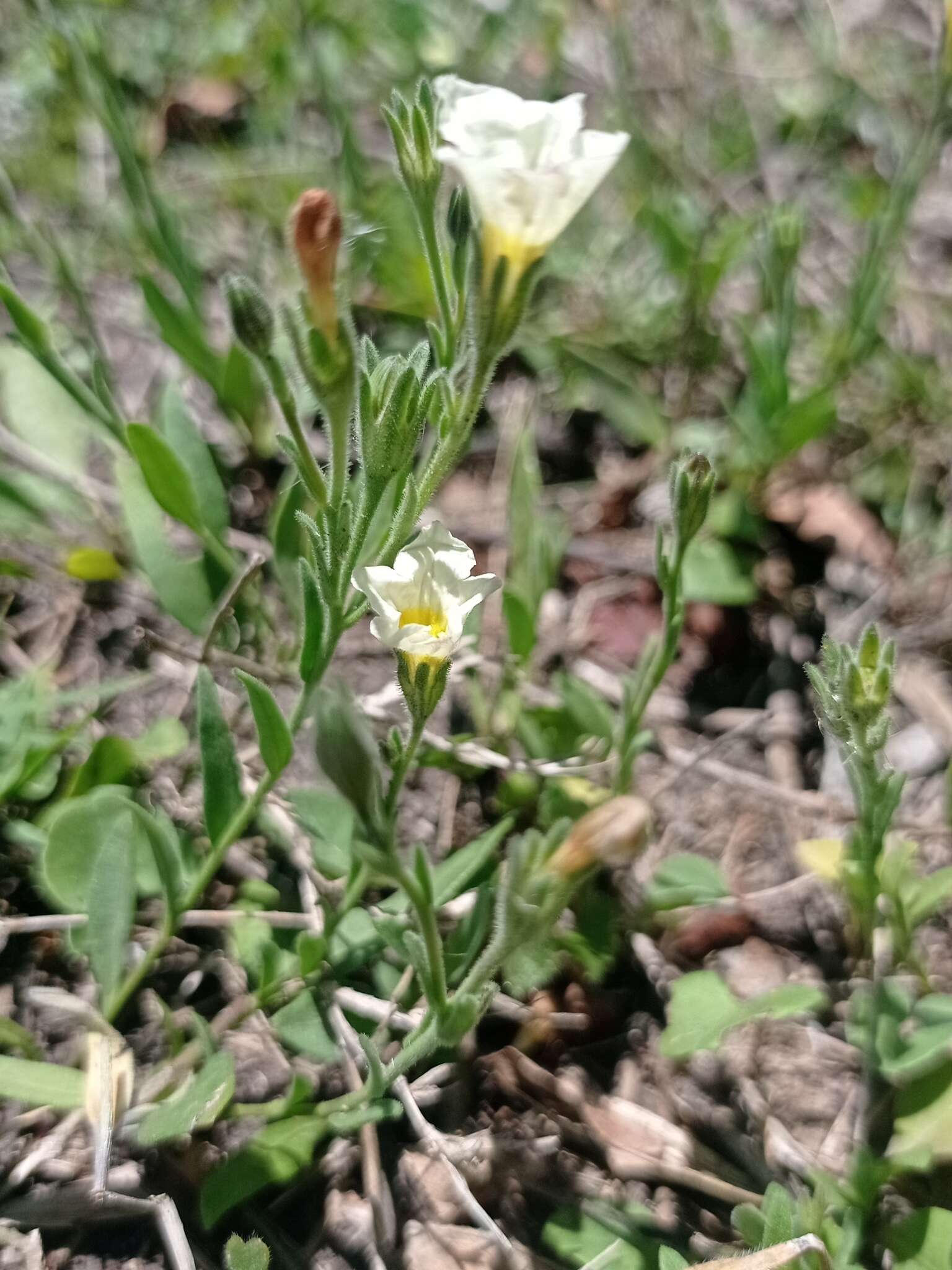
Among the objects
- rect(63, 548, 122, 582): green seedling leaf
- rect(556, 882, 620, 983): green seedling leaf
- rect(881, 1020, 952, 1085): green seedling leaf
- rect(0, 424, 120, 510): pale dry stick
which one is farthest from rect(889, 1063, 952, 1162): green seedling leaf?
rect(0, 424, 120, 510): pale dry stick

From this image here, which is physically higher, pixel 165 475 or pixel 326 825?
pixel 165 475

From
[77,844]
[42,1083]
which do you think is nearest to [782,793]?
[77,844]

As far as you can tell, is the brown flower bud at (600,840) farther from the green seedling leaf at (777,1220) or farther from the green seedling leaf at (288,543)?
the green seedling leaf at (288,543)

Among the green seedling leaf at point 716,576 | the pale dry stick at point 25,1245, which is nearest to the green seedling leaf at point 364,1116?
the pale dry stick at point 25,1245

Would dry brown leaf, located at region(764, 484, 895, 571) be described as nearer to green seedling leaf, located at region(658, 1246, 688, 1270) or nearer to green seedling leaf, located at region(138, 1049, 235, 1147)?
green seedling leaf, located at region(658, 1246, 688, 1270)

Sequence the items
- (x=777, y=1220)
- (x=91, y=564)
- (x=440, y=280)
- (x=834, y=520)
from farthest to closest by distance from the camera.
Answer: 1. (x=834, y=520)
2. (x=91, y=564)
3. (x=440, y=280)
4. (x=777, y=1220)

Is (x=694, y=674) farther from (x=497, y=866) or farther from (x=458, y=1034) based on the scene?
(x=458, y=1034)

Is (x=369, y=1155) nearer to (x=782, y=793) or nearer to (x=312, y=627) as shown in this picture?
(x=312, y=627)
